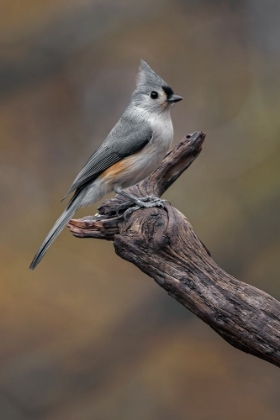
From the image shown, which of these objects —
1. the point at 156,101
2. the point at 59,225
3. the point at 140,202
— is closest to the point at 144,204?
the point at 140,202

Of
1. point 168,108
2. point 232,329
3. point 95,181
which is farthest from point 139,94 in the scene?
point 232,329

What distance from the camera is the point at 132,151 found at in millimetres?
2818

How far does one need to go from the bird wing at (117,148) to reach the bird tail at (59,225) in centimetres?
5

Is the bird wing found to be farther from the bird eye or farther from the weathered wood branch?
the weathered wood branch

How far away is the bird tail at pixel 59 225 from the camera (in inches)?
107

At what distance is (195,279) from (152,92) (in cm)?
100

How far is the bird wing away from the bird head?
0.10 m

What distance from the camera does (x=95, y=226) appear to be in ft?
8.64

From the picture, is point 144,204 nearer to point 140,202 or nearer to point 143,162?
point 140,202

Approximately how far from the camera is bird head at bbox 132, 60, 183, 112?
2906 millimetres

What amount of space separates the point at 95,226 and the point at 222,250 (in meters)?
1.61

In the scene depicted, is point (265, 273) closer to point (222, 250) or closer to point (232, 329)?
point (222, 250)

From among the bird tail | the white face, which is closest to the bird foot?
the bird tail

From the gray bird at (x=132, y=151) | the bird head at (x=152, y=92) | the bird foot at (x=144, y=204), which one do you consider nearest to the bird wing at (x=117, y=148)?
the gray bird at (x=132, y=151)
